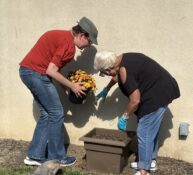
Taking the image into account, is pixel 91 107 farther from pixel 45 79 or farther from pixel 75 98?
pixel 45 79

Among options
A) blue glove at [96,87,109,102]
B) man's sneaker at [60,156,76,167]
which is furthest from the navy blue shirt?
man's sneaker at [60,156,76,167]

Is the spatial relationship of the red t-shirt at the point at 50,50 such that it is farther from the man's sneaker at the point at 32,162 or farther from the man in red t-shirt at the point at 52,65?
the man's sneaker at the point at 32,162

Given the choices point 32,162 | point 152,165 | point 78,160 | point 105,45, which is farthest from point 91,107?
point 152,165

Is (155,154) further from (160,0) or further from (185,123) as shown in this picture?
(160,0)

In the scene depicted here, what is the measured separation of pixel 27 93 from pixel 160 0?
7.68 ft

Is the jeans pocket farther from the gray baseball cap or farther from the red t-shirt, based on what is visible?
the gray baseball cap

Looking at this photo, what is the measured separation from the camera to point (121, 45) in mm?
5926

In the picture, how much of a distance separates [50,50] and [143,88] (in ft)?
4.07

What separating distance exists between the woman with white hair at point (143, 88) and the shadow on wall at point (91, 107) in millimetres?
728

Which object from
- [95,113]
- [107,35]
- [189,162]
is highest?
[107,35]

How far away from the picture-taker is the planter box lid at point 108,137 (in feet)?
17.6

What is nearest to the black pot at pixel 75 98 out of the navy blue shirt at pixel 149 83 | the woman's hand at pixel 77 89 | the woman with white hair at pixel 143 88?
the woman's hand at pixel 77 89

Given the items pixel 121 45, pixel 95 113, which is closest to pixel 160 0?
pixel 121 45

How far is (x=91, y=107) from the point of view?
6.29 metres
